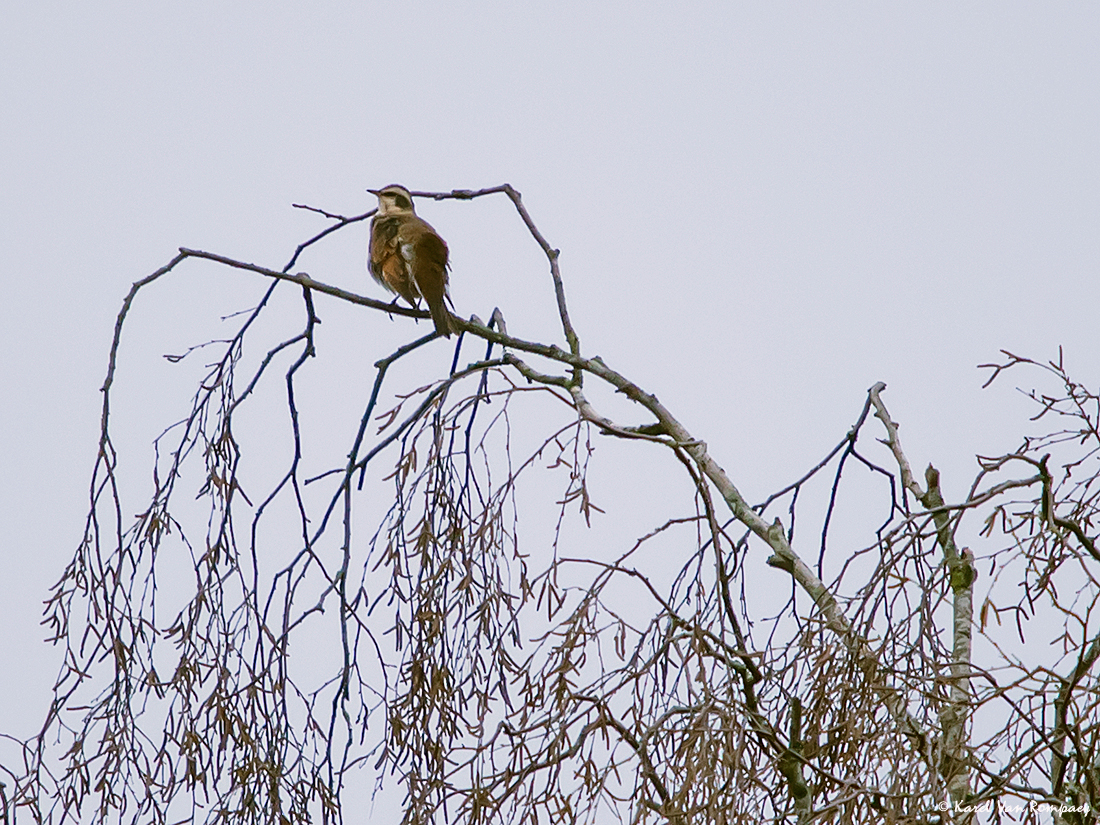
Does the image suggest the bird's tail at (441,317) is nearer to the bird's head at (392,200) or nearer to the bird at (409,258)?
the bird at (409,258)

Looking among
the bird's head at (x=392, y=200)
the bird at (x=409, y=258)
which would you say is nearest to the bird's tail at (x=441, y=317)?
the bird at (x=409, y=258)

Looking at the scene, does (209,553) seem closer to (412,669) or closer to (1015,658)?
(412,669)

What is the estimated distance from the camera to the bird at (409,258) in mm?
3918

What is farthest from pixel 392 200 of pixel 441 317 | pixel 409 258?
pixel 441 317

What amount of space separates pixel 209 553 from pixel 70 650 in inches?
12.1

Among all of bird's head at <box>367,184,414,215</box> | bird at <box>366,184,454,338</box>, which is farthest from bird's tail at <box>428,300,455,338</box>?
bird's head at <box>367,184,414,215</box>

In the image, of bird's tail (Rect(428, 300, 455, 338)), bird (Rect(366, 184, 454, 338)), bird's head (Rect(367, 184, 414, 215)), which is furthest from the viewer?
bird's head (Rect(367, 184, 414, 215))

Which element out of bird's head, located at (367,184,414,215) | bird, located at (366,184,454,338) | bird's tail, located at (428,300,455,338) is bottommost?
bird's tail, located at (428,300,455,338)

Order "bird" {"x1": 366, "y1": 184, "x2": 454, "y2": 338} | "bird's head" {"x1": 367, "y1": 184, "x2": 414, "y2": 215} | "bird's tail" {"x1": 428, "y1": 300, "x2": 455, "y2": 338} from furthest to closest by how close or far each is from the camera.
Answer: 1. "bird's head" {"x1": 367, "y1": 184, "x2": 414, "y2": 215}
2. "bird" {"x1": 366, "y1": 184, "x2": 454, "y2": 338}
3. "bird's tail" {"x1": 428, "y1": 300, "x2": 455, "y2": 338}

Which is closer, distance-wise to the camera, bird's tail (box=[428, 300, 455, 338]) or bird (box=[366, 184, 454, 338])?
bird's tail (box=[428, 300, 455, 338])

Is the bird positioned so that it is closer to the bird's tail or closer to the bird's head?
the bird's tail

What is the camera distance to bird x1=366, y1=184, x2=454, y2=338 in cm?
392

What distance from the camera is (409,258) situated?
160 inches

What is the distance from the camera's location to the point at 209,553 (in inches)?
97.2
